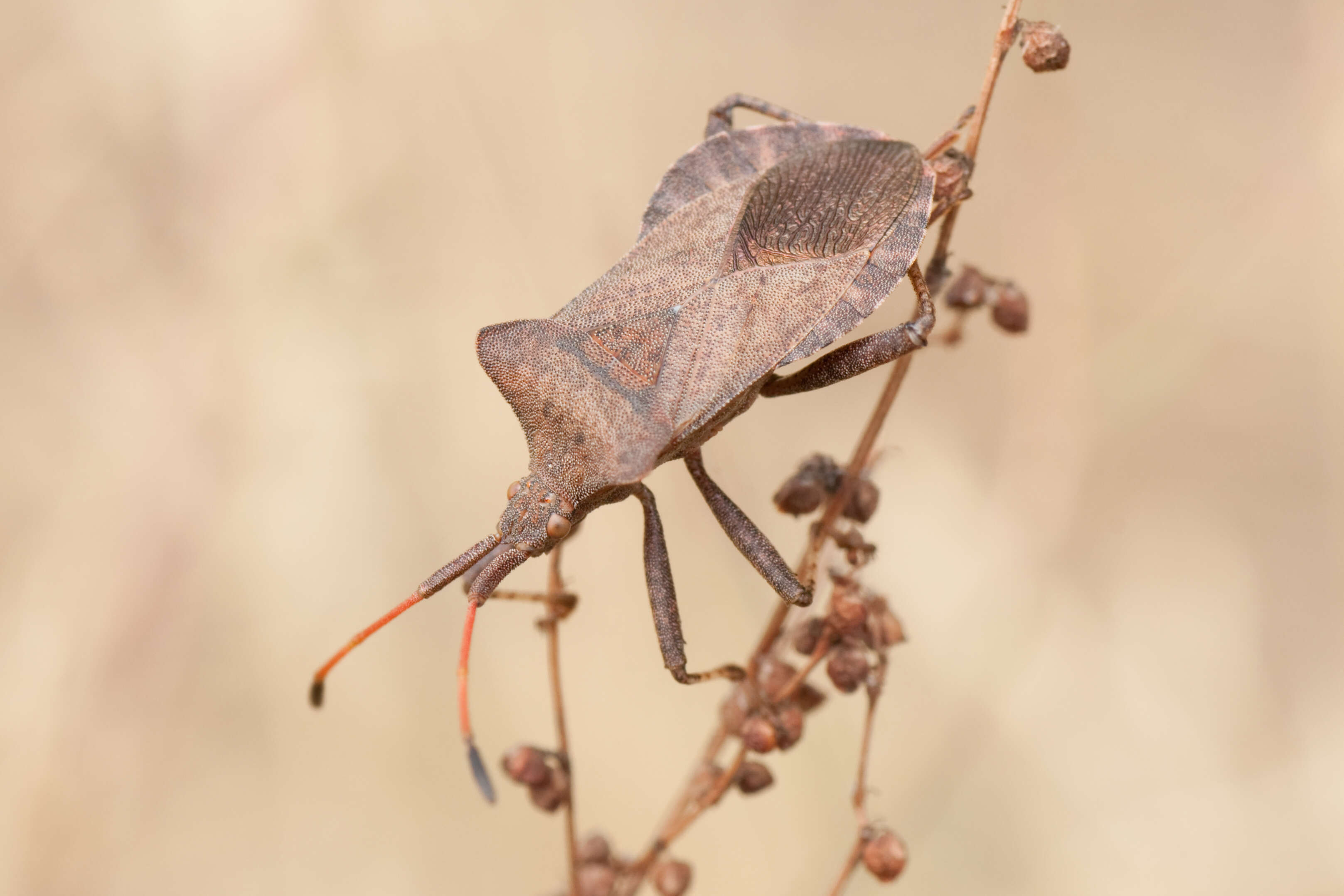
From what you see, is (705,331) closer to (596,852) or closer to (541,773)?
(541,773)

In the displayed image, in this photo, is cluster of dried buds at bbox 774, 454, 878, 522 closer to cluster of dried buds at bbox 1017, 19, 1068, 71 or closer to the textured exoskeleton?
the textured exoskeleton

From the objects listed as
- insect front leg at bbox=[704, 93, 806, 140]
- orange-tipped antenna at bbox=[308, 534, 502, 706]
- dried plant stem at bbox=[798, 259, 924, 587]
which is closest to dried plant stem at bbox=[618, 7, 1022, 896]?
dried plant stem at bbox=[798, 259, 924, 587]

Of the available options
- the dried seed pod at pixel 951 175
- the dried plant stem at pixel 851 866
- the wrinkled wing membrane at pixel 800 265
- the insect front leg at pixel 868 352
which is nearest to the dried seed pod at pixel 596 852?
the dried plant stem at pixel 851 866

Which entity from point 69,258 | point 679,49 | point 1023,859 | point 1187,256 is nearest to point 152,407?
point 69,258

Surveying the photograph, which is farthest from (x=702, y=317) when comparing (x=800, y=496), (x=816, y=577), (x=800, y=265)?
(x=816, y=577)

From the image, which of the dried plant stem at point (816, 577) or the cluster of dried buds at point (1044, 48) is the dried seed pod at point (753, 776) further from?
the cluster of dried buds at point (1044, 48)
